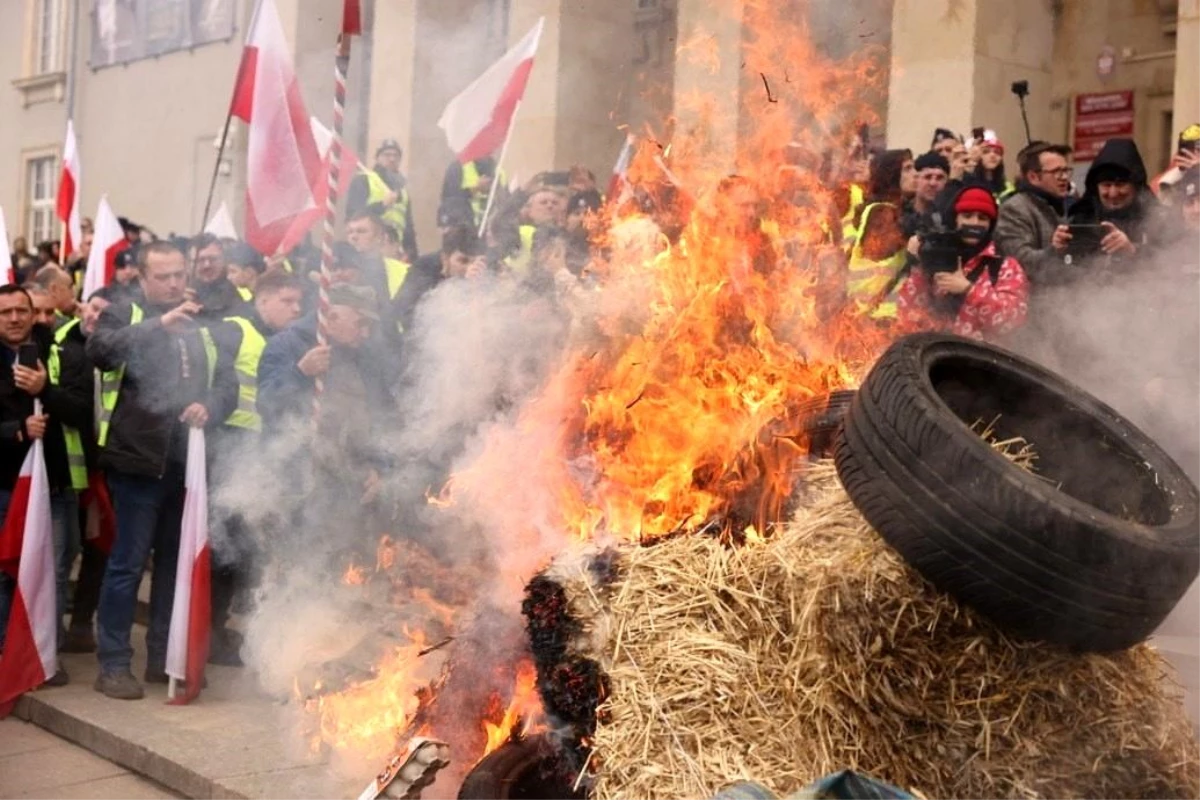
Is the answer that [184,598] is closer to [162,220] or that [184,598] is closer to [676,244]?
[676,244]

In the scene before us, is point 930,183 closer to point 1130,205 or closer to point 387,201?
point 1130,205

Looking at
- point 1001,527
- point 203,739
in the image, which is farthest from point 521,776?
point 203,739

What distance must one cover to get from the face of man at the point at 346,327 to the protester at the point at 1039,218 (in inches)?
141

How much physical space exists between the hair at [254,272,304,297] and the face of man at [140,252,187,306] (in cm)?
55

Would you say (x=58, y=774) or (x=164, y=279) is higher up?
(x=164, y=279)

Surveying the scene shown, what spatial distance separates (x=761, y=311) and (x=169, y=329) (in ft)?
12.1

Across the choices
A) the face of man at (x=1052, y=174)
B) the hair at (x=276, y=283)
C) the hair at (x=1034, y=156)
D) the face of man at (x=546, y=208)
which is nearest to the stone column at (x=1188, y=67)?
the hair at (x=1034, y=156)

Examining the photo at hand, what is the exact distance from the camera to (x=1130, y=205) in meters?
7.34

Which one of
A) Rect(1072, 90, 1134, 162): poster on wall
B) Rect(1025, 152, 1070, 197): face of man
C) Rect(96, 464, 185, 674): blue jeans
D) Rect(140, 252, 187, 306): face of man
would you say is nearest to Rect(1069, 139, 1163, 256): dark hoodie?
Rect(1025, 152, 1070, 197): face of man

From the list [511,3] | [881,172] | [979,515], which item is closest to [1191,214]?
[881,172]

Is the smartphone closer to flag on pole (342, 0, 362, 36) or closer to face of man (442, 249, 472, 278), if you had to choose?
face of man (442, 249, 472, 278)

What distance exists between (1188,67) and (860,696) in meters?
7.83

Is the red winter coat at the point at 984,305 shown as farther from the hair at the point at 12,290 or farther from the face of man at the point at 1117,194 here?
the hair at the point at 12,290

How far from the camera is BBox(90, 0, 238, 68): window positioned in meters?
23.8
